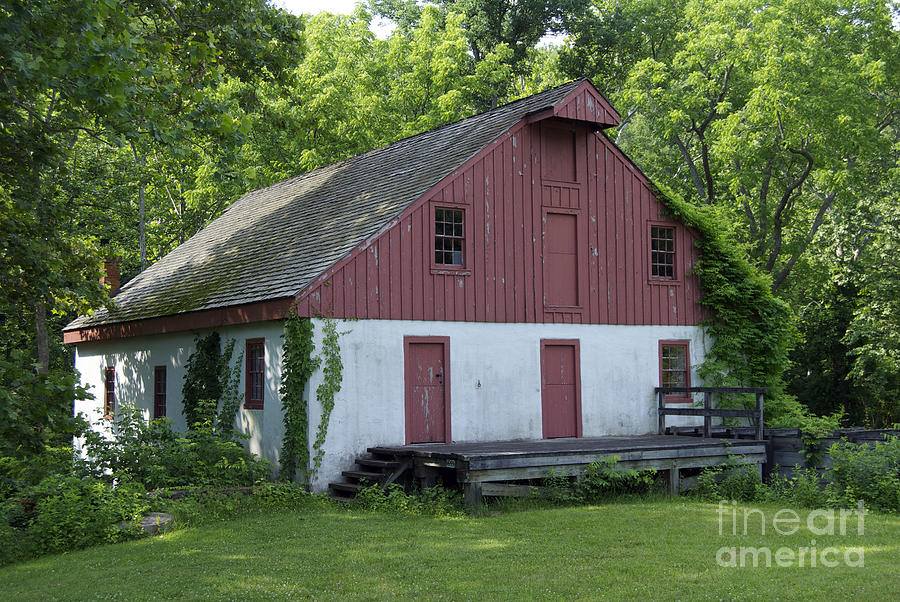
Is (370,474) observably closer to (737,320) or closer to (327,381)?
(327,381)

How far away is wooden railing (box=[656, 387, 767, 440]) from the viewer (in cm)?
1778

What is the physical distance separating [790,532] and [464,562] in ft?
14.5

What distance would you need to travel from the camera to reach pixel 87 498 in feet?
42.1

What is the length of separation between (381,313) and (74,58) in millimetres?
7270

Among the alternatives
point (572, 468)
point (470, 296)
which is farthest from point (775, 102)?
point (572, 468)

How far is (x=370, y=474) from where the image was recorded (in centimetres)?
1536

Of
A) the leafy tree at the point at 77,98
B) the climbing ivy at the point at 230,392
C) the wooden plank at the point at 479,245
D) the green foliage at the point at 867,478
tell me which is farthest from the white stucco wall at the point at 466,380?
the green foliage at the point at 867,478

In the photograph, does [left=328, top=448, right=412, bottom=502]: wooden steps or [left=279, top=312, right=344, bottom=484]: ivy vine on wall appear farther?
[left=279, top=312, right=344, bottom=484]: ivy vine on wall

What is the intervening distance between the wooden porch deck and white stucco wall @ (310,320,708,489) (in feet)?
1.61

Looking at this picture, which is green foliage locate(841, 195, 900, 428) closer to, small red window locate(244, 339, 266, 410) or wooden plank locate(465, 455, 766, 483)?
wooden plank locate(465, 455, 766, 483)

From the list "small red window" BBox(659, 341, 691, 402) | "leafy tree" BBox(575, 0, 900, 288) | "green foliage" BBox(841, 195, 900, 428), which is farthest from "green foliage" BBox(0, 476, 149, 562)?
"green foliage" BBox(841, 195, 900, 428)

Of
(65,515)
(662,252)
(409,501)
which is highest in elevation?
(662,252)

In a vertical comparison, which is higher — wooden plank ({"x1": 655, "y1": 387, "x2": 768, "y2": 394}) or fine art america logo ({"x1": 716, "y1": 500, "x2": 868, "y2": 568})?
wooden plank ({"x1": 655, "y1": 387, "x2": 768, "y2": 394})

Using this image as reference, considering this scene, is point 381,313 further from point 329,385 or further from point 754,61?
point 754,61
